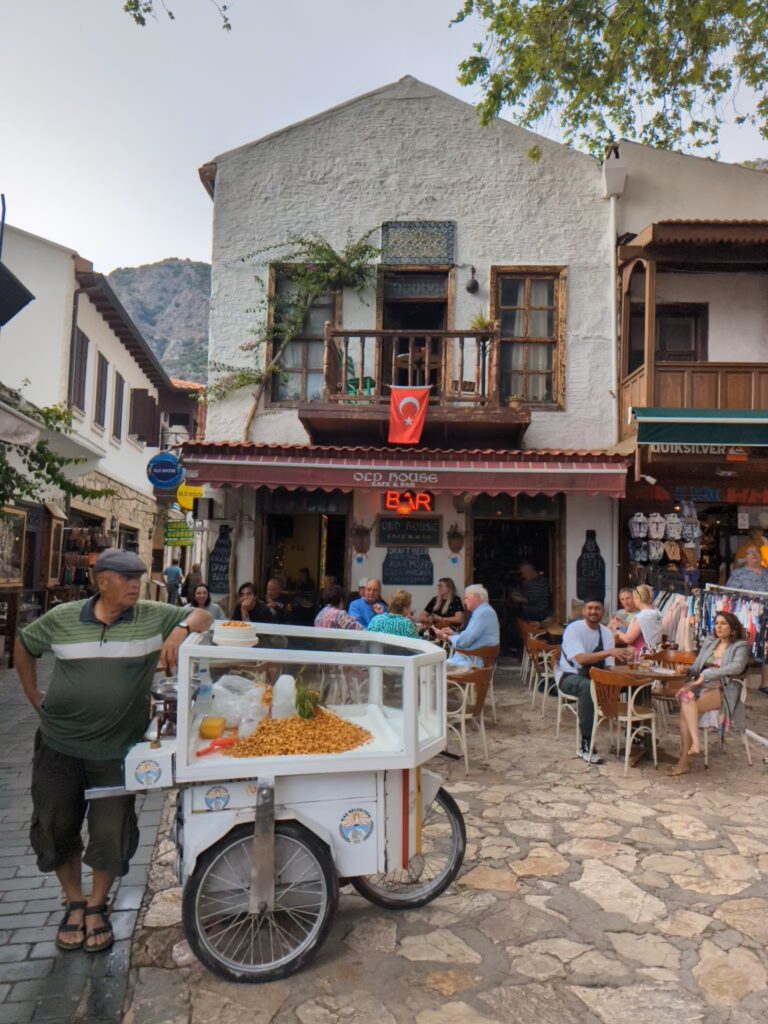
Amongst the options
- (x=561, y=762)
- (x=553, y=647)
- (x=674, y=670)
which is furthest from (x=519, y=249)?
(x=561, y=762)

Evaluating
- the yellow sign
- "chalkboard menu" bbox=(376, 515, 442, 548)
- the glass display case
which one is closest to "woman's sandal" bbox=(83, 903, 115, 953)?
the glass display case

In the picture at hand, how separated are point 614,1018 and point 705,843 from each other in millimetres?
2111

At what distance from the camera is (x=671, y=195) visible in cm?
1124

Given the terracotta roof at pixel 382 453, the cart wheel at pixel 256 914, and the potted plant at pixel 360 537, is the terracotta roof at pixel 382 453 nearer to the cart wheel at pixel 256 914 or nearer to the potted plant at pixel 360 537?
the potted plant at pixel 360 537

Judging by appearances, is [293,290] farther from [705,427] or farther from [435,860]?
[435,860]

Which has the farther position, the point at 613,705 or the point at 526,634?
the point at 526,634

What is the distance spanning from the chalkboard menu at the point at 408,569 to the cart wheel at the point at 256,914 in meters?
7.66

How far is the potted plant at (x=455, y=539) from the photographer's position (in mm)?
10750

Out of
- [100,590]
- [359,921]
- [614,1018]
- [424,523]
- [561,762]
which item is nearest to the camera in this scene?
[614,1018]

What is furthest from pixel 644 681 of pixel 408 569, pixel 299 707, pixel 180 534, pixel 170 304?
pixel 170 304

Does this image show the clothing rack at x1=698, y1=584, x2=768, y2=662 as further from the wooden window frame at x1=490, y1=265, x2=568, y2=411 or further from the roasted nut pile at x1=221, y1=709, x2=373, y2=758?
the roasted nut pile at x1=221, y1=709, x2=373, y2=758

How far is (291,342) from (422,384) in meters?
2.27

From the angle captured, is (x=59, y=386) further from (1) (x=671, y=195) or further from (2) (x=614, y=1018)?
(2) (x=614, y=1018)

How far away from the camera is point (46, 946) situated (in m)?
3.24
